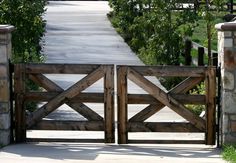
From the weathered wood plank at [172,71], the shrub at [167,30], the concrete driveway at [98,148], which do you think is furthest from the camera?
the shrub at [167,30]

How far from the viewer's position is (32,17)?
16.0m

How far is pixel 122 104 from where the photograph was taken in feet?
35.0

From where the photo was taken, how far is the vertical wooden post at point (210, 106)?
415 inches

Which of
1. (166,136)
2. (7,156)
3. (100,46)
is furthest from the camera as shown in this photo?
(100,46)

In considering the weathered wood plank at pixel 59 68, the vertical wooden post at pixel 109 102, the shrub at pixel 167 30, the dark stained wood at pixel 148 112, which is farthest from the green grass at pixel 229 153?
the shrub at pixel 167 30

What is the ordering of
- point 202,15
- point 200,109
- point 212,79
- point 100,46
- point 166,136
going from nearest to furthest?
point 212,79, point 166,136, point 200,109, point 202,15, point 100,46

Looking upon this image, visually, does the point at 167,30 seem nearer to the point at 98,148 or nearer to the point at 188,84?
the point at 188,84

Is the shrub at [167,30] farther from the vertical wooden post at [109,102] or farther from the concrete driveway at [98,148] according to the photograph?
the vertical wooden post at [109,102]

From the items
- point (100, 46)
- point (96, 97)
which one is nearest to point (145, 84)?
point (96, 97)

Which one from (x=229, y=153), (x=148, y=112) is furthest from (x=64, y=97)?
(x=229, y=153)

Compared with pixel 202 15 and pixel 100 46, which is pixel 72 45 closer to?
pixel 100 46

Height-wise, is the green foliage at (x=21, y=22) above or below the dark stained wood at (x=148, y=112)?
above

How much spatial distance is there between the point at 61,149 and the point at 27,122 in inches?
31.1

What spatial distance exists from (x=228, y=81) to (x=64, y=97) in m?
2.38
